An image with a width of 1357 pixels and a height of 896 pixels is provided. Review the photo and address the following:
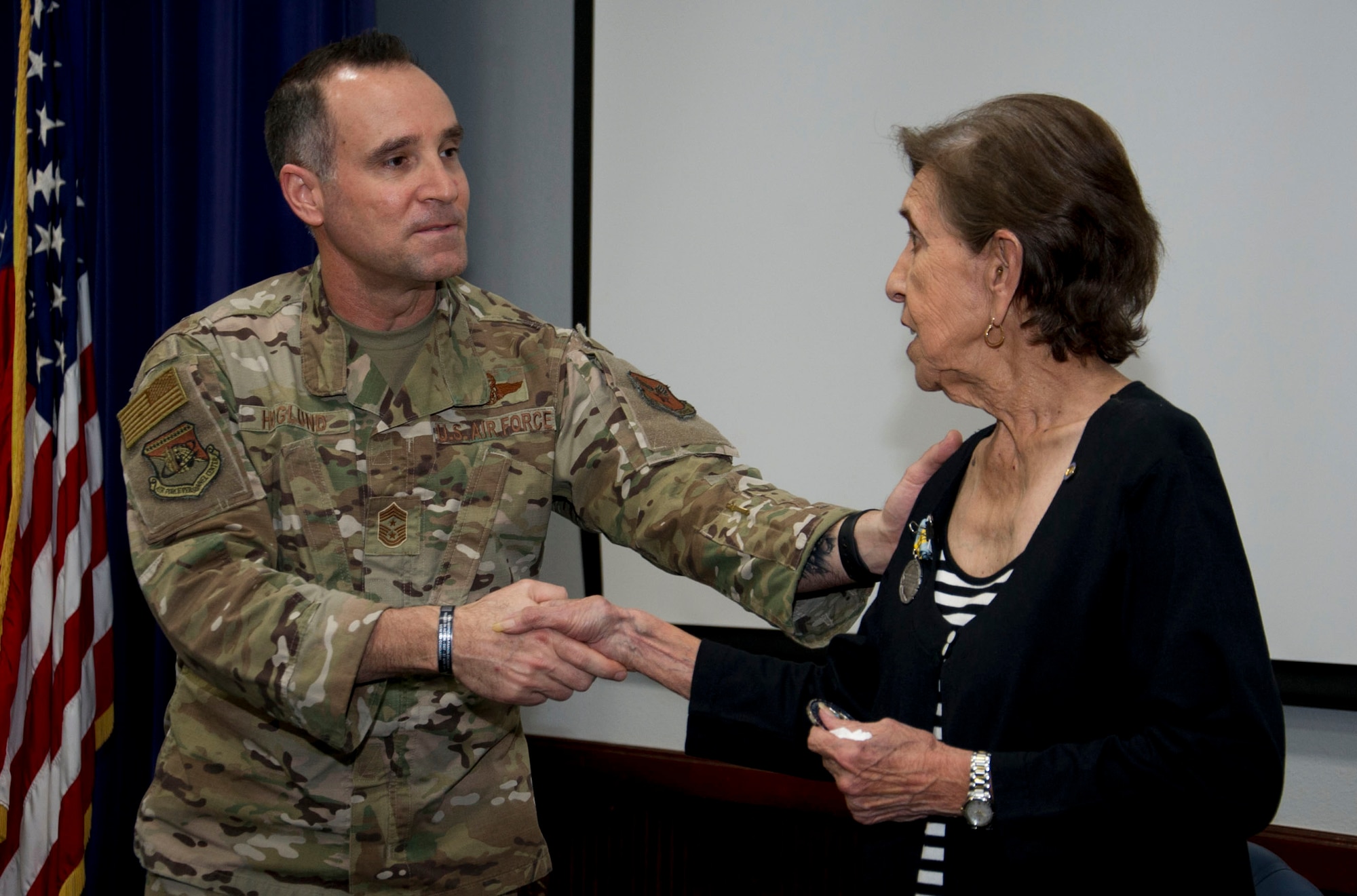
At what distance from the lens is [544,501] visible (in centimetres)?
203

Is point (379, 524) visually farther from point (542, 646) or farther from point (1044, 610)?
point (1044, 610)

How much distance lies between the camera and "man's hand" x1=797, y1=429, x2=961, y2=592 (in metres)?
1.70

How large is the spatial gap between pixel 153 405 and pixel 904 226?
1.64 m

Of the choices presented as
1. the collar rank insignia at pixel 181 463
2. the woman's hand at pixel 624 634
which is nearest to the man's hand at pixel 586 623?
the woman's hand at pixel 624 634

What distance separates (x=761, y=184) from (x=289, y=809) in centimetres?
171

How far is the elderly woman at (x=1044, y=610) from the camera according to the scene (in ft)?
3.90

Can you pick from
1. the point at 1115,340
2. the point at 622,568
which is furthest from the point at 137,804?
the point at 1115,340

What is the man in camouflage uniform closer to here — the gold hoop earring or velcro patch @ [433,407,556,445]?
velcro patch @ [433,407,556,445]

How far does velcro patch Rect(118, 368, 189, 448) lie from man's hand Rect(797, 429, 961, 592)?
1.07 m

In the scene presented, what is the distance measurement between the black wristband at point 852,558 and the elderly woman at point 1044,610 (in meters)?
0.24

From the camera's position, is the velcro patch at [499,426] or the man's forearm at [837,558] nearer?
the man's forearm at [837,558]

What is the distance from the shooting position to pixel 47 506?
253 centimetres

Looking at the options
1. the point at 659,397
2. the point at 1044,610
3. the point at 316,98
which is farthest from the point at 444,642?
the point at 316,98

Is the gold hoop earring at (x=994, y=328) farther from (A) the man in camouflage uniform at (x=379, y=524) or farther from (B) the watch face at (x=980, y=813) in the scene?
(B) the watch face at (x=980, y=813)
